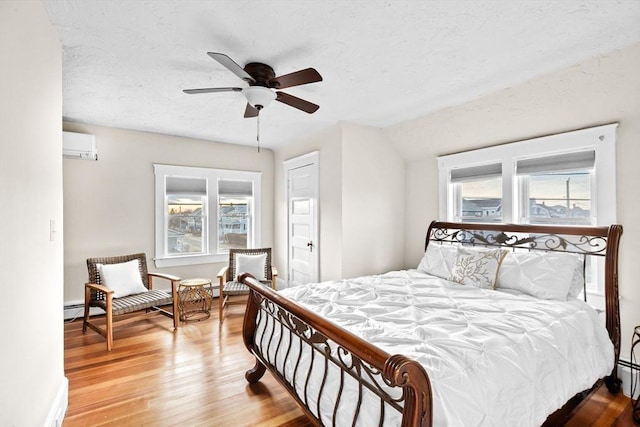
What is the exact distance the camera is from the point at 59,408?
6.32ft

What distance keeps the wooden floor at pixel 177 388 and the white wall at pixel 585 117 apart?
43.5 inches

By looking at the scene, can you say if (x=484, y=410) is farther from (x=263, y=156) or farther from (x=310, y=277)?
(x=263, y=156)

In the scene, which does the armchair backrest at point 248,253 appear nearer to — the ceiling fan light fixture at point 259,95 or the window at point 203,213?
the window at point 203,213

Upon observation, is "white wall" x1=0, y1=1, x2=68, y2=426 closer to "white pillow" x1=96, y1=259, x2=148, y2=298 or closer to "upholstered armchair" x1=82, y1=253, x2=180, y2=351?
"upholstered armchair" x1=82, y1=253, x2=180, y2=351

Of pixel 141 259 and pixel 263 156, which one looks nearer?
pixel 141 259

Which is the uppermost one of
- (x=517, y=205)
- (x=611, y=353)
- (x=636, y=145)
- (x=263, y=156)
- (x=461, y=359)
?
(x=263, y=156)

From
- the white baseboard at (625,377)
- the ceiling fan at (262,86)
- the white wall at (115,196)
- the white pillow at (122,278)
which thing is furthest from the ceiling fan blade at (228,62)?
the white baseboard at (625,377)

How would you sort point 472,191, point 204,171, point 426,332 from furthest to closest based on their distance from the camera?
point 204,171 < point 472,191 < point 426,332

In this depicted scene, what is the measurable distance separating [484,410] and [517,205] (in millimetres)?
2519

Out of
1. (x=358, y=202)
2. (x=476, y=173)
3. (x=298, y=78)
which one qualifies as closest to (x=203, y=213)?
(x=358, y=202)

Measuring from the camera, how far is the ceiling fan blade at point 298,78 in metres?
2.01

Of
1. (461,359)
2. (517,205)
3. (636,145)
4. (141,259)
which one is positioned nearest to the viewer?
(461,359)

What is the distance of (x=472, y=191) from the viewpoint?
3674 mm

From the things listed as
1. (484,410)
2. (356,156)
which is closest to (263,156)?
(356,156)
